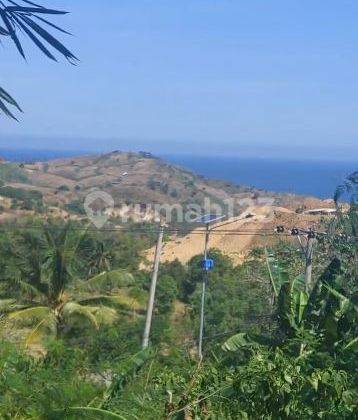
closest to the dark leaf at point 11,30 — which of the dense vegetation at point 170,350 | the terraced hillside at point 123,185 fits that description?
the dense vegetation at point 170,350

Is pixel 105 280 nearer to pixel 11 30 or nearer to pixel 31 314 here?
pixel 31 314

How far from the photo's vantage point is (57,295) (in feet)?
68.9

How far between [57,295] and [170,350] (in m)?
9.22

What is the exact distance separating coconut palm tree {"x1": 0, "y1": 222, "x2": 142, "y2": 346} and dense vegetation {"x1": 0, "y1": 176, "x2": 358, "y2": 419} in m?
0.04

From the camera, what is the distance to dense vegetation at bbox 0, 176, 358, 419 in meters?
5.55

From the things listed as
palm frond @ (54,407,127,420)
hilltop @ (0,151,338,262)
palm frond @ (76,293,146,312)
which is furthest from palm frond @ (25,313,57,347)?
hilltop @ (0,151,338,262)

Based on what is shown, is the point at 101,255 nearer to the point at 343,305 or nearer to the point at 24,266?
the point at 24,266

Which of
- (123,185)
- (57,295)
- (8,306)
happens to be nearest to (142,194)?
(123,185)

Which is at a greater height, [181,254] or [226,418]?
[226,418]

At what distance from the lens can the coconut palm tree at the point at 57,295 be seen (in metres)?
19.9

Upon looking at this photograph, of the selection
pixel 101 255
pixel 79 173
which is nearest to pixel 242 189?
pixel 79 173

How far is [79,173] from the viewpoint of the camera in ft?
300

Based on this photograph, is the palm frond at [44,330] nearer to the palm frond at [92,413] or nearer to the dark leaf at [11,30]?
the palm frond at [92,413]

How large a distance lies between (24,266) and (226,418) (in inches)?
662
